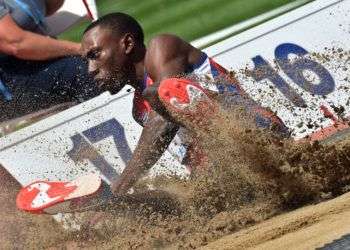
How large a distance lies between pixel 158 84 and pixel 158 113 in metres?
0.23

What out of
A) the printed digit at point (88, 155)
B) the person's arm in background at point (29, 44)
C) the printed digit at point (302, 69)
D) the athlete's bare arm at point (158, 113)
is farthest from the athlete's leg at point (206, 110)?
the person's arm in background at point (29, 44)

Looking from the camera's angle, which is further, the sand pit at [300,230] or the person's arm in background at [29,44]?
the person's arm in background at [29,44]

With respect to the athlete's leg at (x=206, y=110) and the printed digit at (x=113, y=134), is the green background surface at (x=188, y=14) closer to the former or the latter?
the printed digit at (x=113, y=134)

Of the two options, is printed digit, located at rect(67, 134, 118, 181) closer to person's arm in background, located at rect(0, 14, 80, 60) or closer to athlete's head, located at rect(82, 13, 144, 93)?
person's arm in background, located at rect(0, 14, 80, 60)

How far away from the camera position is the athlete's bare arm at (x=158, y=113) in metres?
4.92

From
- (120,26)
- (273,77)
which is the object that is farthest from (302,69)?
(120,26)

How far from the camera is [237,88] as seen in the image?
Answer: 5.30m

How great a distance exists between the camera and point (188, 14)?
28.8 feet

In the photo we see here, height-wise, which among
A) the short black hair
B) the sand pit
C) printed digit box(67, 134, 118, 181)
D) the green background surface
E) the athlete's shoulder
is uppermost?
the athlete's shoulder

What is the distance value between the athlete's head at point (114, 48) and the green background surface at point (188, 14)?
117 inches

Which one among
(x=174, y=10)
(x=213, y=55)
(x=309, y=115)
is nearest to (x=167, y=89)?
(x=213, y=55)

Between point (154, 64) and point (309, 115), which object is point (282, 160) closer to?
point (154, 64)

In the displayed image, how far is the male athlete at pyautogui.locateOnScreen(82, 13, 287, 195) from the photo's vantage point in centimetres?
474

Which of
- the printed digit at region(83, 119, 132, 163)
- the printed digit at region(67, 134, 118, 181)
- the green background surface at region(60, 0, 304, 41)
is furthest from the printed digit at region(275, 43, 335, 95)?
the green background surface at region(60, 0, 304, 41)
